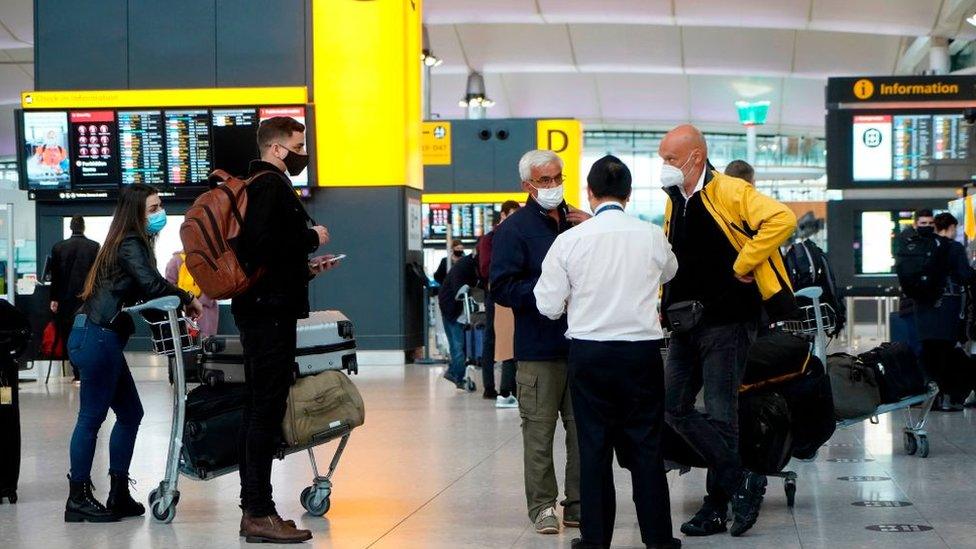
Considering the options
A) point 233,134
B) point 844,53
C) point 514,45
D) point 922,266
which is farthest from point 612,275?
point 514,45

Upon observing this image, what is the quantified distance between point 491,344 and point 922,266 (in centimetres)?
340

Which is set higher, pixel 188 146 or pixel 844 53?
pixel 844 53

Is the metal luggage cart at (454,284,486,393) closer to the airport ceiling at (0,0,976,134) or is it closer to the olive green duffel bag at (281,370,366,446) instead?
the olive green duffel bag at (281,370,366,446)

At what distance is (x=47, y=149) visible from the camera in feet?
50.8

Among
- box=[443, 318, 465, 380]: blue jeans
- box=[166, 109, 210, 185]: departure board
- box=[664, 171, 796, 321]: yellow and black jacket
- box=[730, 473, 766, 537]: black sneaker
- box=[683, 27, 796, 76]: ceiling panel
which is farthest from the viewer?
box=[683, 27, 796, 76]: ceiling panel

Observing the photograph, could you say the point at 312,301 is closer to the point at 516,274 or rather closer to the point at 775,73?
the point at 516,274

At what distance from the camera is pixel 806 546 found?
5.00 metres

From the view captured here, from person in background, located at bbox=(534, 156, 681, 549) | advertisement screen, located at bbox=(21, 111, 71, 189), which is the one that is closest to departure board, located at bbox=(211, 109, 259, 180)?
advertisement screen, located at bbox=(21, 111, 71, 189)

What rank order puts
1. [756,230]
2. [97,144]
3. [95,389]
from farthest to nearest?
[97,144] < [95,389] < [756,230]

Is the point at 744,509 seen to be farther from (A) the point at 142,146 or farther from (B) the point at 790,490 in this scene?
(A) the point at 142,146

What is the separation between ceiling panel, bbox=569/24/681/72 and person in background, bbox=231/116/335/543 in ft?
87.9

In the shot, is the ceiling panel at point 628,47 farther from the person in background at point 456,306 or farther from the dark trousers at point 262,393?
the dark trousers at point 262,393

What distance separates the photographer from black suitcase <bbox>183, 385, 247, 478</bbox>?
5.62 m

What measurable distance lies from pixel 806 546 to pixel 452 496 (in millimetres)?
1891
